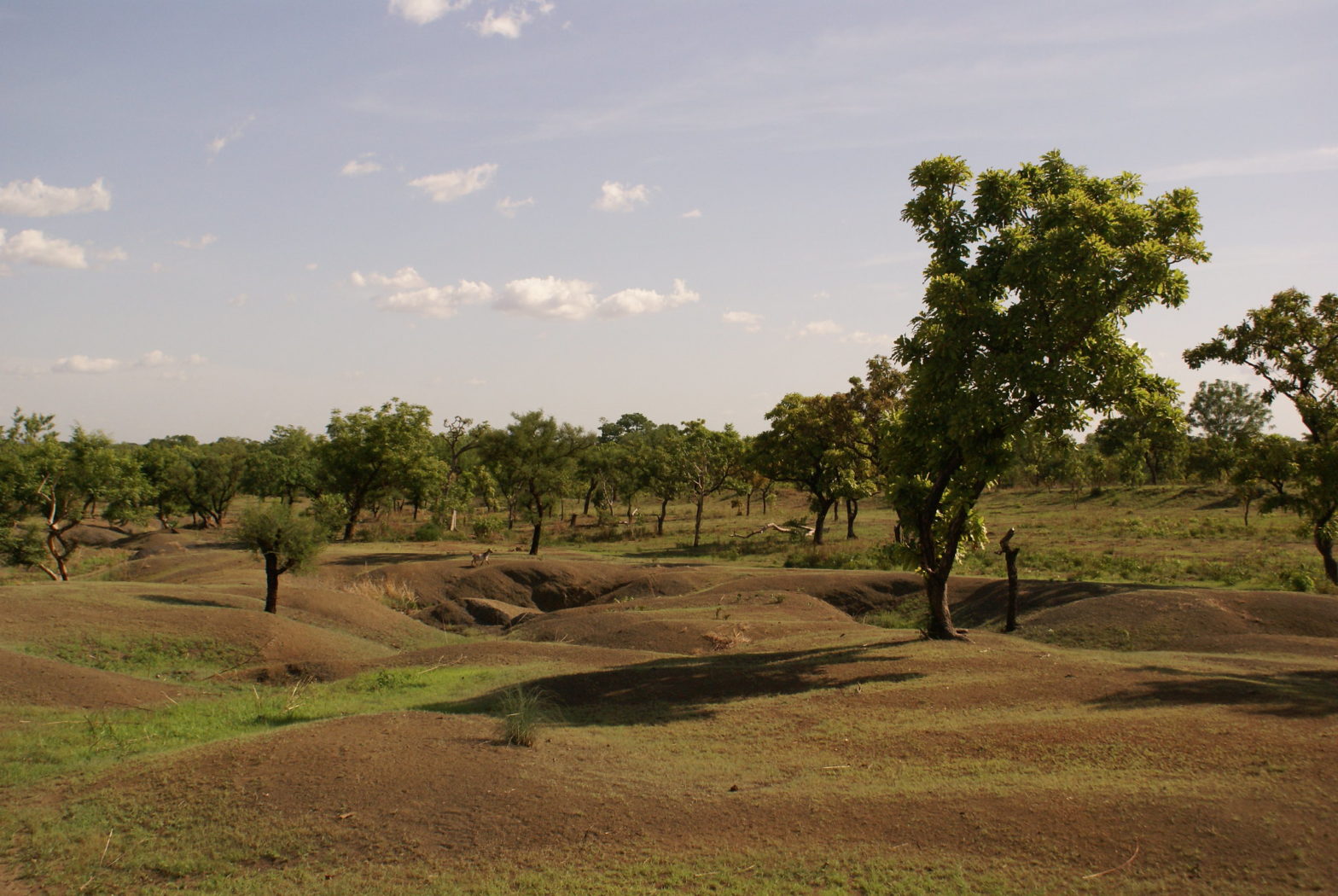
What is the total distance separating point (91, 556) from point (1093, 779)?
1853 inches

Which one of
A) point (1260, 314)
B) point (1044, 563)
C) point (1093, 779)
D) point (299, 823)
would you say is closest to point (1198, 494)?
point (1044, 563)

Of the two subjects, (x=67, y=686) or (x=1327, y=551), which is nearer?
(x=67, y=686)

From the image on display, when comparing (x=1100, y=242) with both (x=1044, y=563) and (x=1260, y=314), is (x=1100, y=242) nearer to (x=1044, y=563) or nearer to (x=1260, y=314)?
(x=1260, y=314)

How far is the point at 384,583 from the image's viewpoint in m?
27.2

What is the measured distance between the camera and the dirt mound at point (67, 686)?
12.3 meters

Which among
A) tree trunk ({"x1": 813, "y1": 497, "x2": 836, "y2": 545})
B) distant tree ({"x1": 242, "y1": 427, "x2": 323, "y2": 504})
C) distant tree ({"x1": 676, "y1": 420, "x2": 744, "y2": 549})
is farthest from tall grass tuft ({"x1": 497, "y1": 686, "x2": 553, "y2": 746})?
distant tree ({"x1": 242, "y1": 427, "x2": 323, "y2": 504})

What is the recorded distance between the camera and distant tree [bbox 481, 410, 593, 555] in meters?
39.0

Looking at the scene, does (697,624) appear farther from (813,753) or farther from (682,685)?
(813,753)

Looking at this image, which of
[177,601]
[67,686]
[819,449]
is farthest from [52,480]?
[819,449]

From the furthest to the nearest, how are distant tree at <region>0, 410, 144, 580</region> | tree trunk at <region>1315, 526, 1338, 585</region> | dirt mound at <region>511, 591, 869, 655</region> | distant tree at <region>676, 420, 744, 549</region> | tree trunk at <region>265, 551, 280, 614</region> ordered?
distant tree at <region>676, 420, 744, 549</region> → distant tree at <region>0, 410, 144, 580</region> → tree trunk at <region>1315, 526, 1338, 585</region> → tree trunk at <region>265, 551, 280, 614</region> → dirt mound at <region>511, 591, 869, 655</region>

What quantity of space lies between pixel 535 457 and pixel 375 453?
10.5 metres

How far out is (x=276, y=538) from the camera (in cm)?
2008

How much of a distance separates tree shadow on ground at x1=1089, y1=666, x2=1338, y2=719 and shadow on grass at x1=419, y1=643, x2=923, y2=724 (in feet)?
9.78

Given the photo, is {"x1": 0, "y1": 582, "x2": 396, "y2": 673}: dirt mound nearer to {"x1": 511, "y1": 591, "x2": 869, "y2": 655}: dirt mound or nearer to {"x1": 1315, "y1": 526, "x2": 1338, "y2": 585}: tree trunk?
{"x1": 511, "y1": 591, "x2": 869, "y2": 655}: dirt mound
